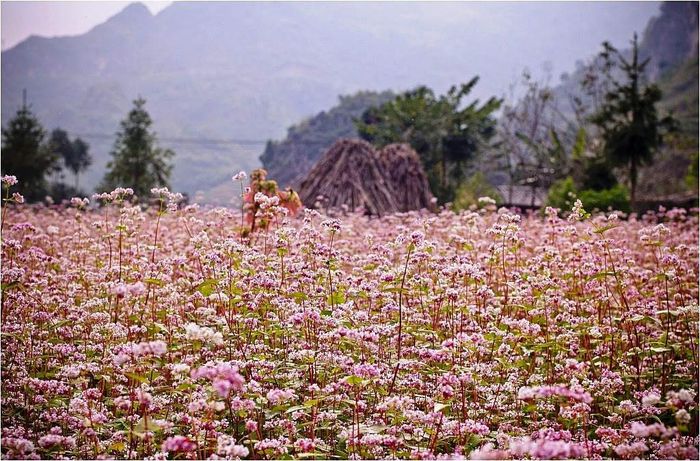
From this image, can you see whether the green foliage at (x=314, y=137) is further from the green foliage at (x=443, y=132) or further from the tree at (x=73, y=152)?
the green foliage at (x=443, y=132)

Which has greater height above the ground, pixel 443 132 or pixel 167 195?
pixel 443 132

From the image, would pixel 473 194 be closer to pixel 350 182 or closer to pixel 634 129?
pixel 634 129

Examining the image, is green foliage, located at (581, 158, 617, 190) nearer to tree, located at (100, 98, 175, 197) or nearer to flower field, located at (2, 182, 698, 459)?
flower field, located at (2, 182, 698, 459)

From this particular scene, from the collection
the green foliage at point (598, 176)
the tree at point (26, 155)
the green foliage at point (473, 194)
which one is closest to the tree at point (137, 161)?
the tree at point (26, 155)

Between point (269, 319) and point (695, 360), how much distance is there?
3.98 metres

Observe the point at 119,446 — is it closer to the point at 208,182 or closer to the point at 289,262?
the point at 289,262

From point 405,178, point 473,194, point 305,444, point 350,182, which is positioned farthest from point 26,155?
point 305,444

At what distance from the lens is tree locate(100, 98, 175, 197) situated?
4200 centimetres

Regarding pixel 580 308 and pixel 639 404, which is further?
pixel 580 308

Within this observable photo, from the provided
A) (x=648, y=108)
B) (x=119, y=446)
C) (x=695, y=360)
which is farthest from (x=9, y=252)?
(x=648, y=108)

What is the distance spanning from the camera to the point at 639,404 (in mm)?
4750

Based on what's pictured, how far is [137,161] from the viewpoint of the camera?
1677 inches

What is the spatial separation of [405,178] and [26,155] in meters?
27.8

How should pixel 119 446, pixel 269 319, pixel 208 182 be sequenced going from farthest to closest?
pixel 208 182, pixel 269 319, pixel 119 446
